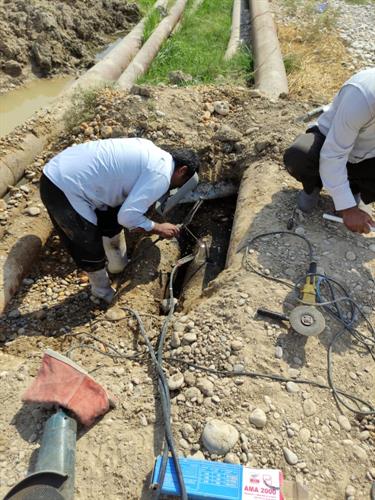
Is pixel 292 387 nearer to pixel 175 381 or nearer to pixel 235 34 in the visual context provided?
pixel 175 381

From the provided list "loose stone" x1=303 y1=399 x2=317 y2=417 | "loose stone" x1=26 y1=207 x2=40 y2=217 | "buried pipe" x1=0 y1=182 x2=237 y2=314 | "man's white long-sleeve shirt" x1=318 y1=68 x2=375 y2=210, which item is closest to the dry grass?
"man's white long-sleeve shirt" x1=318 y1=68 x2=375 y2=210

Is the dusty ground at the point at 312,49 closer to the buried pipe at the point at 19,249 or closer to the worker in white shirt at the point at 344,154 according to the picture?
the worker in white shirt at the point at 344,154

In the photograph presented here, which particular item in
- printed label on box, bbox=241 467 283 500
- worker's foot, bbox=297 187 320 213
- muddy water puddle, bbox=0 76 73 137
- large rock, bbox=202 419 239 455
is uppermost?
worker's foot, bbox=297 187 320 213

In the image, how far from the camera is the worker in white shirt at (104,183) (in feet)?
8.56

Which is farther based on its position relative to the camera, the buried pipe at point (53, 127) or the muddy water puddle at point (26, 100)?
the muddy water puddle at point (26, 100)

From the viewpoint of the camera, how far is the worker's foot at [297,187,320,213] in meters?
3.02

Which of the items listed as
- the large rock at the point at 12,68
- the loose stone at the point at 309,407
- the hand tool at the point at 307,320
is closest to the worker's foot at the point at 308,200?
the hand tool at the point at 307,320

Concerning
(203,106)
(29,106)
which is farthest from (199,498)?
(29,106)

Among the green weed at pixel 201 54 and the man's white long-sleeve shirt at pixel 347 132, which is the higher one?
the man's white long-sleeve shirt at pixel 347 132

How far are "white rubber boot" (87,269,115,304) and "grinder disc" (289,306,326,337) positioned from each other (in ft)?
4.92

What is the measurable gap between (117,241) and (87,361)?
3.75 ft

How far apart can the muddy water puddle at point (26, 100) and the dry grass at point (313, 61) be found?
379cm

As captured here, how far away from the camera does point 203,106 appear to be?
438 centimetres

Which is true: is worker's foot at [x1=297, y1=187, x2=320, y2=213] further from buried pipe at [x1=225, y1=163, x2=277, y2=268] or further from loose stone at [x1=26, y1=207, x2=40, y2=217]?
loose stone at [x1=26, y1=207, x2=40, y2=217]
